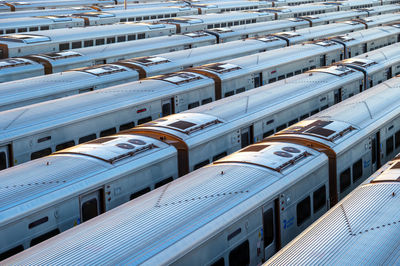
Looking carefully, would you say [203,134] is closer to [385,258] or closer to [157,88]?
[157,88]

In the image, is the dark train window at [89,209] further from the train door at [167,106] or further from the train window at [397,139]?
the train window at [397,139]

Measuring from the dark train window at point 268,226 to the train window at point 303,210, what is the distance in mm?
1256

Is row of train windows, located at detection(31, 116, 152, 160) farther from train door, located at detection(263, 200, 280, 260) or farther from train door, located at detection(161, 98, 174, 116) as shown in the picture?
train door, located at detection(263, 200, 280, 260)

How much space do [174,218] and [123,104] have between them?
32.2 ft

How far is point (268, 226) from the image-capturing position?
13.2 m

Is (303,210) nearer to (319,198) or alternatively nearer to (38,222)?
(319,198)

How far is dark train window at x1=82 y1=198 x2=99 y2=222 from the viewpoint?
13555 mm

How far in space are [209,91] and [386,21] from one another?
114 ft

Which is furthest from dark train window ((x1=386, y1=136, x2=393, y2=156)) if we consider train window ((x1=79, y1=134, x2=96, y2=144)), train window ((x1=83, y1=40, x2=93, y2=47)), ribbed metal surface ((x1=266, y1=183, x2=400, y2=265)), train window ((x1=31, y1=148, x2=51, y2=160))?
train window ((x1=83, y1=40, x2=93, y2=47))

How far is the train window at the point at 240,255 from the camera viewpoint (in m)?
12.0

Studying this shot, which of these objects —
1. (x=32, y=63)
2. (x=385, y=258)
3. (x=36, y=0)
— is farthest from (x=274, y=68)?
(x=36, y=0)

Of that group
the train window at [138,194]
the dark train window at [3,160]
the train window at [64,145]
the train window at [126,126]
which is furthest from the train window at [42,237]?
the train window at [126,126]

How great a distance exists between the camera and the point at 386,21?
52.8 meters

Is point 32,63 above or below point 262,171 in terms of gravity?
above
